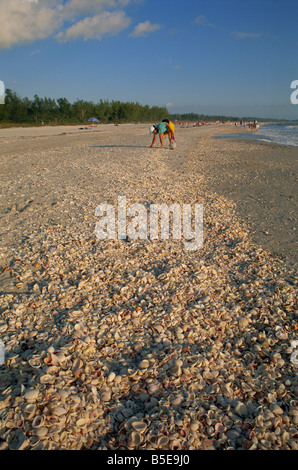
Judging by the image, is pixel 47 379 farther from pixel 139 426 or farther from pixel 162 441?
pixel 162 441

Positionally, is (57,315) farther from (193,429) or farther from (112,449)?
(193,429)

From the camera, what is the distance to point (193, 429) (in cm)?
235

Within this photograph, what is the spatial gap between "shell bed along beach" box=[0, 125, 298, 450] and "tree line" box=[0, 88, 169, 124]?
50.2 m

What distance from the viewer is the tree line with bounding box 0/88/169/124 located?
48.3m

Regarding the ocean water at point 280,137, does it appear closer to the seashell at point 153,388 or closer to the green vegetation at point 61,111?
the seashell at point 153,388

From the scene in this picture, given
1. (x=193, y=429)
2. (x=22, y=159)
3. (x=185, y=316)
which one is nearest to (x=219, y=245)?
(x=185, y=316)

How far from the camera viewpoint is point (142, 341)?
335 centimetres

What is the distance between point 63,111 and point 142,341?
69615 millimetres

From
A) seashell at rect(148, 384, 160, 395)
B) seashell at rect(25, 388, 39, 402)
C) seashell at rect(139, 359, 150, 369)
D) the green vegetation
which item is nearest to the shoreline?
seashell at rect(139, 359, 150, 369)

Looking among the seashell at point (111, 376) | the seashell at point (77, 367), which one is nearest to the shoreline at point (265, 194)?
the seashell at point (111, 376)

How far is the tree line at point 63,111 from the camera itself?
48281 millimetres

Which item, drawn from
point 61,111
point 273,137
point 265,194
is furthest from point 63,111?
point 265,194
